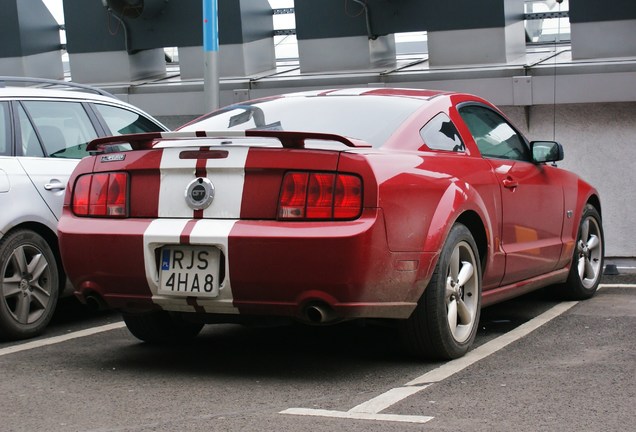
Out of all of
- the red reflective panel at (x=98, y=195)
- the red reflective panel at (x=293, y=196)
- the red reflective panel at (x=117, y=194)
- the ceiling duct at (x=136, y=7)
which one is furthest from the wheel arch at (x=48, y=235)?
the ceiling duct at (x=136, y=7)

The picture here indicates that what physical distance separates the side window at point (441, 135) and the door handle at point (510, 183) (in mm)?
430

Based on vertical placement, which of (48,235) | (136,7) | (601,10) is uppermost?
(136,7)

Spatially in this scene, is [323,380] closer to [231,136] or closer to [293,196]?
[293,196]

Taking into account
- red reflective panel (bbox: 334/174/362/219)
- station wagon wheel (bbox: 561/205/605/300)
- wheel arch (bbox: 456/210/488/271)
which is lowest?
station wagon wheel (bbox: 561/205/605/300)

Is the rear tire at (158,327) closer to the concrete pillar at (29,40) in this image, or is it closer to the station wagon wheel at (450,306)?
the station wagon wheel at (450,306)

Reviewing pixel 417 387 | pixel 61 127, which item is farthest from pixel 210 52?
pixel 417 387

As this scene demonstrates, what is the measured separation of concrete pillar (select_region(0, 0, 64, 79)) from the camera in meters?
16.8

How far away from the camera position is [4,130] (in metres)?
7.44

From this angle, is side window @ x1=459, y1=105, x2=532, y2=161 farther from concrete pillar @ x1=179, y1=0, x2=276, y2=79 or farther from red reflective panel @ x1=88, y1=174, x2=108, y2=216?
concrete pillar @ x1=179, y1=0, x2=276, y2=79

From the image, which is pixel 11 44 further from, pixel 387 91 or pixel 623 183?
pixel 387 91

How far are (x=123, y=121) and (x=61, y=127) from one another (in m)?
0.68

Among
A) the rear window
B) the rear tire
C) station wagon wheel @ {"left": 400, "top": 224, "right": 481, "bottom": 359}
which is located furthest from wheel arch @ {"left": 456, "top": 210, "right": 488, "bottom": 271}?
the rear tire

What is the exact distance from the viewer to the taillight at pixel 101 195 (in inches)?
239

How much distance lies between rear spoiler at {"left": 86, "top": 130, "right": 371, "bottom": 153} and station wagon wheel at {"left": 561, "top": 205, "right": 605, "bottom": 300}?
3.18 meters
